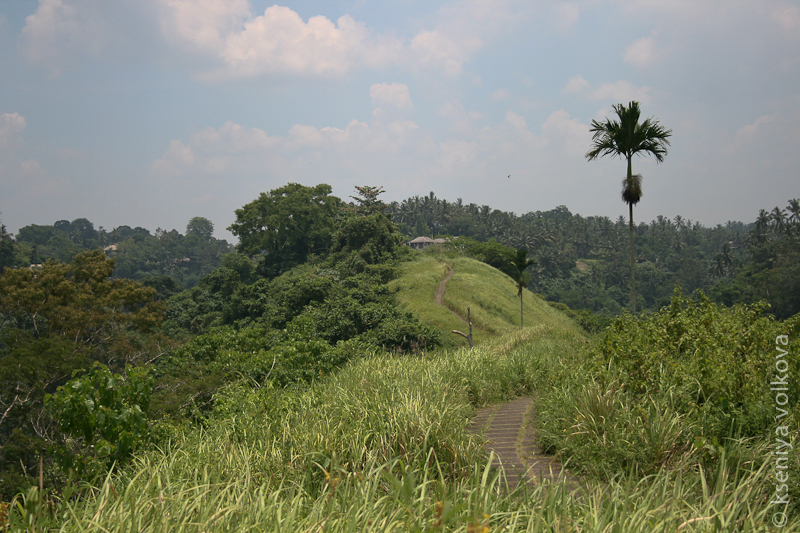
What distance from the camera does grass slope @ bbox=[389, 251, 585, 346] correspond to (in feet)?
99.9

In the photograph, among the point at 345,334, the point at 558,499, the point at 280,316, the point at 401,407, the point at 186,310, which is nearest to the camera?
the point at 558,499

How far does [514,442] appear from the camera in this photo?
17.5ft

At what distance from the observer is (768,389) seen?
4352 millimetres

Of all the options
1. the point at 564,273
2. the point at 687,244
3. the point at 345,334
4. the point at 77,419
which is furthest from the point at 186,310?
the point at 687,244

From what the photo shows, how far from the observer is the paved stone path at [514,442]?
14.0ft

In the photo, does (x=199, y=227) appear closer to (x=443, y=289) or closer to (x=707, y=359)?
(x=443, y=289)

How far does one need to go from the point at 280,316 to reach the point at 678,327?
89.3 ft

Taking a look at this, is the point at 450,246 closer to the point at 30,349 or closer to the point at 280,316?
the point at 280,316

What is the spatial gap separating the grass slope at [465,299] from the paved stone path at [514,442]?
1862 centimetres

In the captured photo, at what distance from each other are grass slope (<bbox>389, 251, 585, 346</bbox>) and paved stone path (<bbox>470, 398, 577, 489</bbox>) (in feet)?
61.1

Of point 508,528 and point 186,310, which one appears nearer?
point 508,528

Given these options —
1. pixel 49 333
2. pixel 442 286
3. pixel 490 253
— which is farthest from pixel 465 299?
pixel 49 333

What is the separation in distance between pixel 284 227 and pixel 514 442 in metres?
53.1

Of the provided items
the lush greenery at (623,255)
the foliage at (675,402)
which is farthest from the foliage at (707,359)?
the lush greenery at (623,255)
